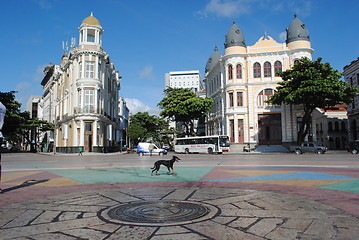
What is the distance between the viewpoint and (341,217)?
4688 mm

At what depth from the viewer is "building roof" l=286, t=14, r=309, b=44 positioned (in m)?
42.1

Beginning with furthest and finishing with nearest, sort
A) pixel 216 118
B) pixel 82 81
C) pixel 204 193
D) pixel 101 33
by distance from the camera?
1. pixel 216 118
2. pixel 101 33
3. pixel 82 81
4. pixel 204 193

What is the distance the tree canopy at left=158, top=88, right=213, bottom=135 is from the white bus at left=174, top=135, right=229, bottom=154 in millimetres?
5974

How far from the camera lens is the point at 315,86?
32938mm

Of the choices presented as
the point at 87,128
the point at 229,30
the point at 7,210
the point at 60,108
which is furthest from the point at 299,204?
the point at 60,108

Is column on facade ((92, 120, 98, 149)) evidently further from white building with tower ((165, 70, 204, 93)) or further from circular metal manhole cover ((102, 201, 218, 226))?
white building with tower ((165, 70, 204, 93))

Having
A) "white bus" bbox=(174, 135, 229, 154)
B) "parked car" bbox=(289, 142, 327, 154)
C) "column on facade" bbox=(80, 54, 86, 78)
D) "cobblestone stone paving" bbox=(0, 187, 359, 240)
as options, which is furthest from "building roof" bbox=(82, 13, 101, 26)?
"cobblestone stone paving" bbox=(0, 187, 359, 240)

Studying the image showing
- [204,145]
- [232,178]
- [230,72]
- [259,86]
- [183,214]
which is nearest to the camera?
[183,214]

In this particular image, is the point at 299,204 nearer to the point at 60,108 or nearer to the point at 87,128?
the point at 87,128

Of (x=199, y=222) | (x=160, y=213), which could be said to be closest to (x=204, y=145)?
(x=160, y=213)

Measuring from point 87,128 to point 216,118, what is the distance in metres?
21.3

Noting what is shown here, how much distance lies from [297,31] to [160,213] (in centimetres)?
4369

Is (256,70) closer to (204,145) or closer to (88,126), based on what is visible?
(204,145)

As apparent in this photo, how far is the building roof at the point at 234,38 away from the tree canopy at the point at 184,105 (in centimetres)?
934
